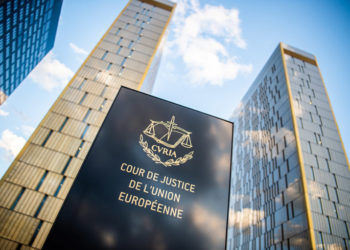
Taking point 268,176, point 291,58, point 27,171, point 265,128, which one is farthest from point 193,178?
point 291,58

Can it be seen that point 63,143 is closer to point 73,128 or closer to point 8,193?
point 73,128

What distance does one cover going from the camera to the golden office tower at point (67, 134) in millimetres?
17827

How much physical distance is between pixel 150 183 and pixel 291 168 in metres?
31.1

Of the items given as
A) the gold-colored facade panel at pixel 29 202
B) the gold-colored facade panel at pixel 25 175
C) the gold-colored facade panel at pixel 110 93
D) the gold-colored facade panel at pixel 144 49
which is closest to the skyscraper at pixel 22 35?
the gold-colored facade panel at pixel 144 49

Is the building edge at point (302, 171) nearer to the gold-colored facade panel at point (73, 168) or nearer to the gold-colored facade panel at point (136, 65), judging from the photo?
the gold-colored facade panel at point (136, 65)

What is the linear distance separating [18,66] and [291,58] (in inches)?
3000

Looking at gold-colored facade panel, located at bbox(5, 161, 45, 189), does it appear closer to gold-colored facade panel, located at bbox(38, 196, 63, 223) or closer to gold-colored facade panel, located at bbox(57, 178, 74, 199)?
gold-colored facade panel, located at bbox(38, 196, 63, 223)

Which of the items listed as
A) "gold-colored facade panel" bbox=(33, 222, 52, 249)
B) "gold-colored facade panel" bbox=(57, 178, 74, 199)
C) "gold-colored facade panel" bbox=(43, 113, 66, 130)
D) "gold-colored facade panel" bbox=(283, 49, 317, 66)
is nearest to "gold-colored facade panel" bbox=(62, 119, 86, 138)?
"gold-colored facade panel" bbox=(43, 113, 66, 130)

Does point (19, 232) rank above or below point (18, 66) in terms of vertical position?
below

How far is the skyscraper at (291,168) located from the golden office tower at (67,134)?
25.1 meters

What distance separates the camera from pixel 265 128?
4159cm

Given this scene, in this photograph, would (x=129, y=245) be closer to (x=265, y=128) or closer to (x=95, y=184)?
(x=95, y=184)

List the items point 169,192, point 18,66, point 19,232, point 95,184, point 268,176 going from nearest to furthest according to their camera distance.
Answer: point 95,184
point 169,192
point 19,232
point 268,176
point 18,66

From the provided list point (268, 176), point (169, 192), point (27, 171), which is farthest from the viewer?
point (268, 176)
